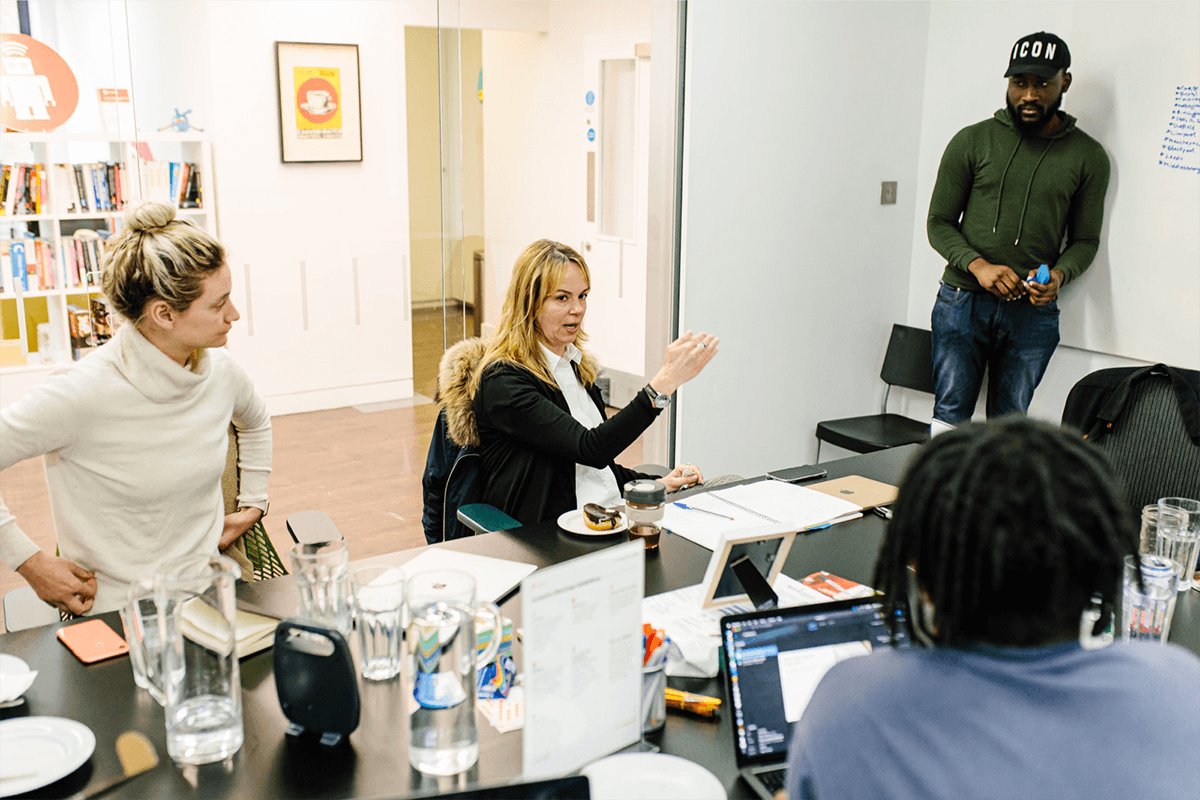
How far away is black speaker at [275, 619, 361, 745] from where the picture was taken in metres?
1.33

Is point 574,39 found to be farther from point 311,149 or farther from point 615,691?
point 615,691

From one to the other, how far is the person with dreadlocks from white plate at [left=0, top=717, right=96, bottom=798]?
0.96 meters

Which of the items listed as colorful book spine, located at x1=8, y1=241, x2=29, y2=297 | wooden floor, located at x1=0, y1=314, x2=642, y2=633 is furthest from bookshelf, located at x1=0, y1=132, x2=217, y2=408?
wooden floor, located at x1=0, y1=314, x2=642, y2=633

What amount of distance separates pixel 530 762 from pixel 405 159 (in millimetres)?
3419

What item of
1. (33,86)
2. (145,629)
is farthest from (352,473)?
(145,629)

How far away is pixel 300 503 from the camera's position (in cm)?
437

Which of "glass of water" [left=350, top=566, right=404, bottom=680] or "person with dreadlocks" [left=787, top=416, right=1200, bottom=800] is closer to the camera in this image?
"person with dreadlocks" [left=787, top=416, right=1200, bottom=800]

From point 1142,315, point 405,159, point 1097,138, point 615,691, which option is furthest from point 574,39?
point 615,691

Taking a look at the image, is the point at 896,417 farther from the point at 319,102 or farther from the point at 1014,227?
the point at 319,102

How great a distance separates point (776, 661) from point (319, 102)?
3.60 m

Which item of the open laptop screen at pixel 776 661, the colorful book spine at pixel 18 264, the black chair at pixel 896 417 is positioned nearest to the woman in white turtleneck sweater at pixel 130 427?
the open laptop screen at pixel 776 661

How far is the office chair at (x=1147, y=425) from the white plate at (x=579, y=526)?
4.74 ft

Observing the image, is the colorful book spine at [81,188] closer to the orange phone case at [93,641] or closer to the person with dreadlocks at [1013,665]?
the orange phone case at [93,641]

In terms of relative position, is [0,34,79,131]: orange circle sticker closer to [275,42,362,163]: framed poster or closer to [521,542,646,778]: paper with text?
[275,42,362,163]: framed poster
